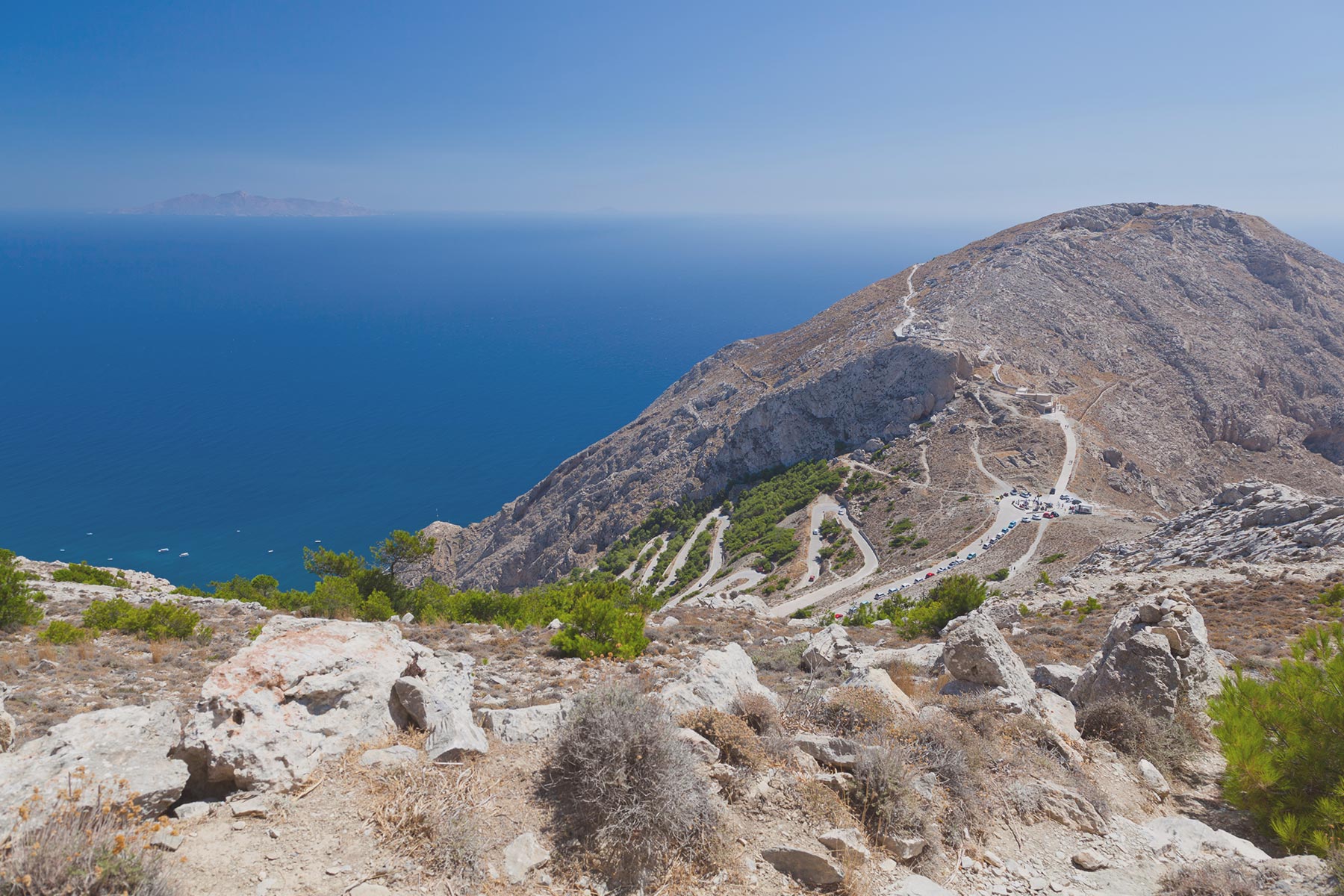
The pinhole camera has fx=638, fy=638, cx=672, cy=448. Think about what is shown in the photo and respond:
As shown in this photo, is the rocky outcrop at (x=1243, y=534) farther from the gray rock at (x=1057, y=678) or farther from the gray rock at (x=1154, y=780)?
the gray rock at (x=1154, y=780)

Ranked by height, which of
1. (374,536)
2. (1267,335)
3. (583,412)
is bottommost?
(374,536)

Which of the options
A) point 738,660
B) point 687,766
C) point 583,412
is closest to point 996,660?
point 738,660

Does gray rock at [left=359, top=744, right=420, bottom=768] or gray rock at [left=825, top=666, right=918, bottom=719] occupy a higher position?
gray rock at [left=359, top=744, right=420, bottom=768]

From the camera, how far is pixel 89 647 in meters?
12.6

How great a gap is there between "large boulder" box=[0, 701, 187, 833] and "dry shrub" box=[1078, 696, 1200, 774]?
36.9ft

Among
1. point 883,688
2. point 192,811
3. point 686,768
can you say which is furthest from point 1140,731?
point 192,811

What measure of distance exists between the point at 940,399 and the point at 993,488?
14.2m

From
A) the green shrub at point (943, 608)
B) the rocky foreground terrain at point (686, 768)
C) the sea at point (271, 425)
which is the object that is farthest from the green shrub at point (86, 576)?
the sea at point (271, 425)

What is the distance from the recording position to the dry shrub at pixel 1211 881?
5918 millimetres

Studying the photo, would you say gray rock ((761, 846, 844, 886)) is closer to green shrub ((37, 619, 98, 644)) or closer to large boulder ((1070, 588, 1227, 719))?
large boulder ((1070, 588, 1227, 719))

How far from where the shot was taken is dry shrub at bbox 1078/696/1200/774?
8.71 m

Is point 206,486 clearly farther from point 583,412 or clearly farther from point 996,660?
point 996,660

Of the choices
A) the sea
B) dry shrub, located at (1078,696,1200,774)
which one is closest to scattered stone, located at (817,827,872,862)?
dry shrub, located at (1078,696,1200,774)

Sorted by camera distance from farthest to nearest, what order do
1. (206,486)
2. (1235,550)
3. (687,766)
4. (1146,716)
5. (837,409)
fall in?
(206,486), (837,409), (1235,550), (1146,716), (687,766)
